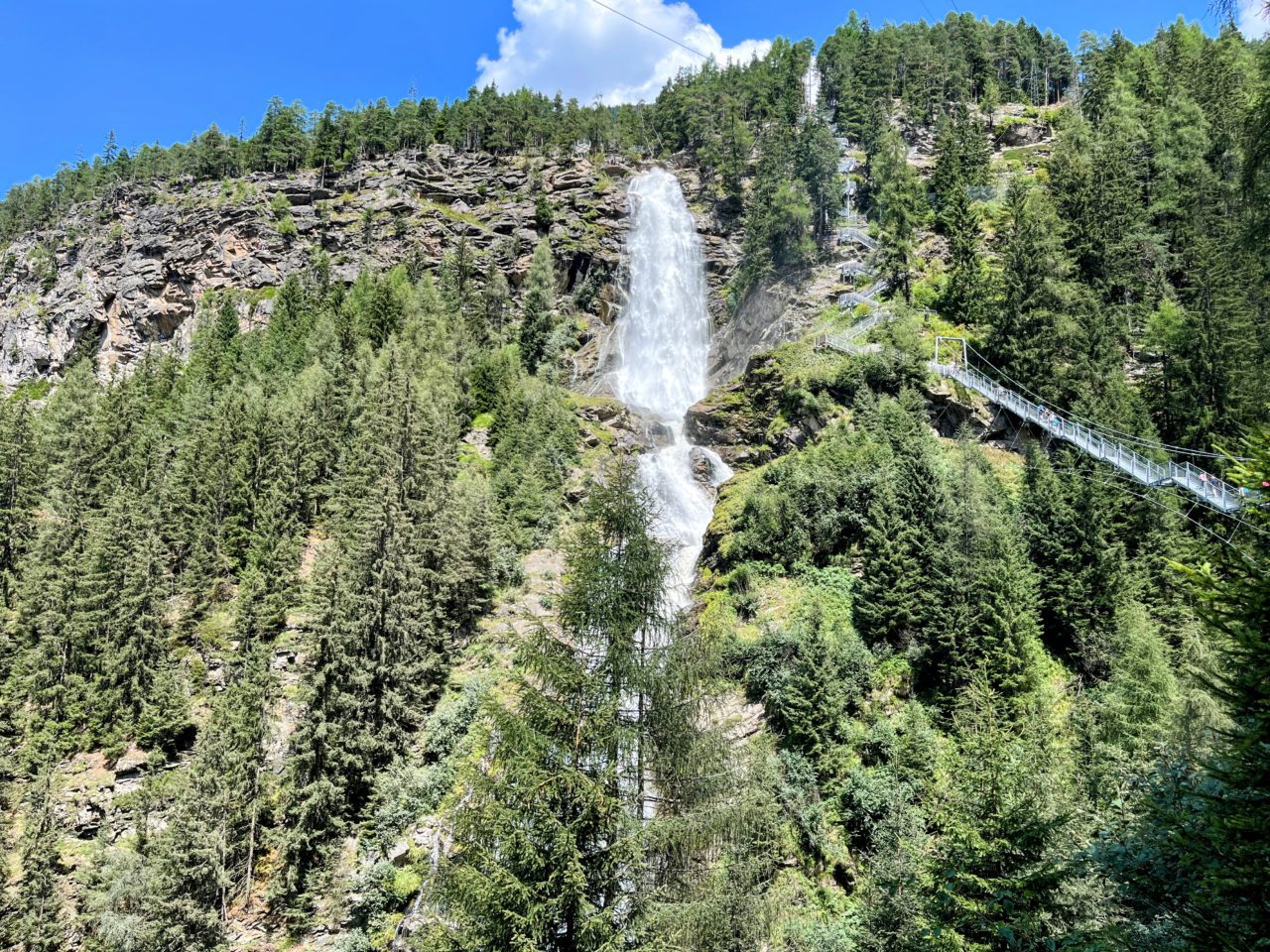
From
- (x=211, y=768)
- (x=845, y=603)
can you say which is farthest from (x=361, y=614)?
(x=845, y=603)

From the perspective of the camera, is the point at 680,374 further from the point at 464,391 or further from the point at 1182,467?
the point at 1182,467

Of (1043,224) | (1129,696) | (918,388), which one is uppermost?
(1043,224)

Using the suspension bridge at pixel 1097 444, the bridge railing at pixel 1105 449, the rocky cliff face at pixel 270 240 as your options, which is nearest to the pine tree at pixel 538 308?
the rocky cliff face at pixel 270 240

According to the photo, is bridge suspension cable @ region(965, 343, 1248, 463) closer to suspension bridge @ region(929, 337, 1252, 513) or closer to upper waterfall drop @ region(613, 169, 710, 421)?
suspension bridge @ region(929, 337, 1252, 513)

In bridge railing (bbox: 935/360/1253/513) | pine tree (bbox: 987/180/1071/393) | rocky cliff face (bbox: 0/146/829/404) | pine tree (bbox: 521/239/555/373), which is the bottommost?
bridge railing (bbox: 935/360/1253/513)

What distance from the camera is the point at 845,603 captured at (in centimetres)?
2850

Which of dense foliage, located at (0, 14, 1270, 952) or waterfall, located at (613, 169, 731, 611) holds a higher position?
waterfall, located at (613, 169, 731, 611)

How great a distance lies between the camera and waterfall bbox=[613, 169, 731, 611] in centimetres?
4847

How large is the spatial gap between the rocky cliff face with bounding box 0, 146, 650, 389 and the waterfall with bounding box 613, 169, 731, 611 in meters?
4.00

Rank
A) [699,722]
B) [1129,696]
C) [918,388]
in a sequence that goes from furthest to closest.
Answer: [918,388]
[1129,696]
[699,722]

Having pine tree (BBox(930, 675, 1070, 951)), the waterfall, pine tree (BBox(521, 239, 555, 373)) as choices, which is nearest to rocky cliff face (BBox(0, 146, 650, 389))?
pine tree (BBox(521, 239, 555, 373))

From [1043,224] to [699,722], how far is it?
4194 cm

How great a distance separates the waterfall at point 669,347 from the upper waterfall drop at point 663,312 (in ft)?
0.32

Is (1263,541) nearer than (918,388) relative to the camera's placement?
Yes
